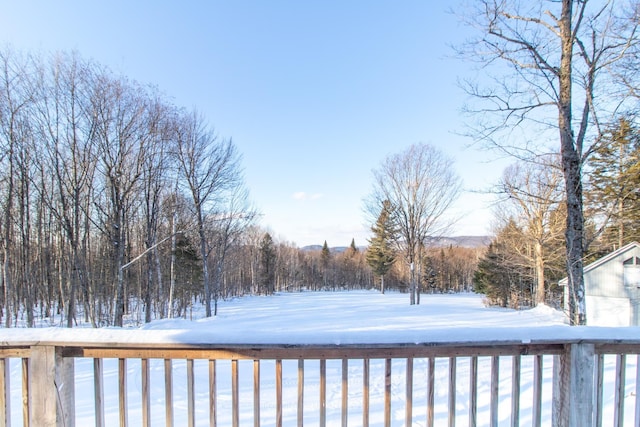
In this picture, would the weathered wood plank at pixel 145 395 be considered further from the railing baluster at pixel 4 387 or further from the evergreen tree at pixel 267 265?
the evergreen tree at pixel 267 265

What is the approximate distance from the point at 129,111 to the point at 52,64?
2.10 metres

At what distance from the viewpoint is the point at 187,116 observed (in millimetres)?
10469

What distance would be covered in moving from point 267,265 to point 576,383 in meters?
30.6

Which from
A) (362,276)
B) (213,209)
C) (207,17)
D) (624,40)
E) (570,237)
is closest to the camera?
(624,40)

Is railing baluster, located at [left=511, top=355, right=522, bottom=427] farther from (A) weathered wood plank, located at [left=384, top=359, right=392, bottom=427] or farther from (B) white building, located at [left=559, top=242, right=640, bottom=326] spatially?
(B) white building, located at [left=559, top=242, right=640, bottom=326]

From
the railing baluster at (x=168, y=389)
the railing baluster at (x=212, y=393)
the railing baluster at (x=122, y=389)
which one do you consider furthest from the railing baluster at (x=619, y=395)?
the railing baluster at (x=122, y=389)

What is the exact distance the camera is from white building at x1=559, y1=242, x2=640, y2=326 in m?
10.7

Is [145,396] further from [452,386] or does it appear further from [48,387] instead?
[452,386]

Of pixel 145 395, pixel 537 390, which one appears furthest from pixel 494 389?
pixel 145 395

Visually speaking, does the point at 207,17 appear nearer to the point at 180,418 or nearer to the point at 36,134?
the point at 36,134

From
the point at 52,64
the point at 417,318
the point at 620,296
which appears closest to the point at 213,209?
the point at 52,64

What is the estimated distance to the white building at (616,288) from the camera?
10.7 meters

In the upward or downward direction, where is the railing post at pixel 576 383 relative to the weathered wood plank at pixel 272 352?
downward

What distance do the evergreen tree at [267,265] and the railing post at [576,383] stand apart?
3027 cm
